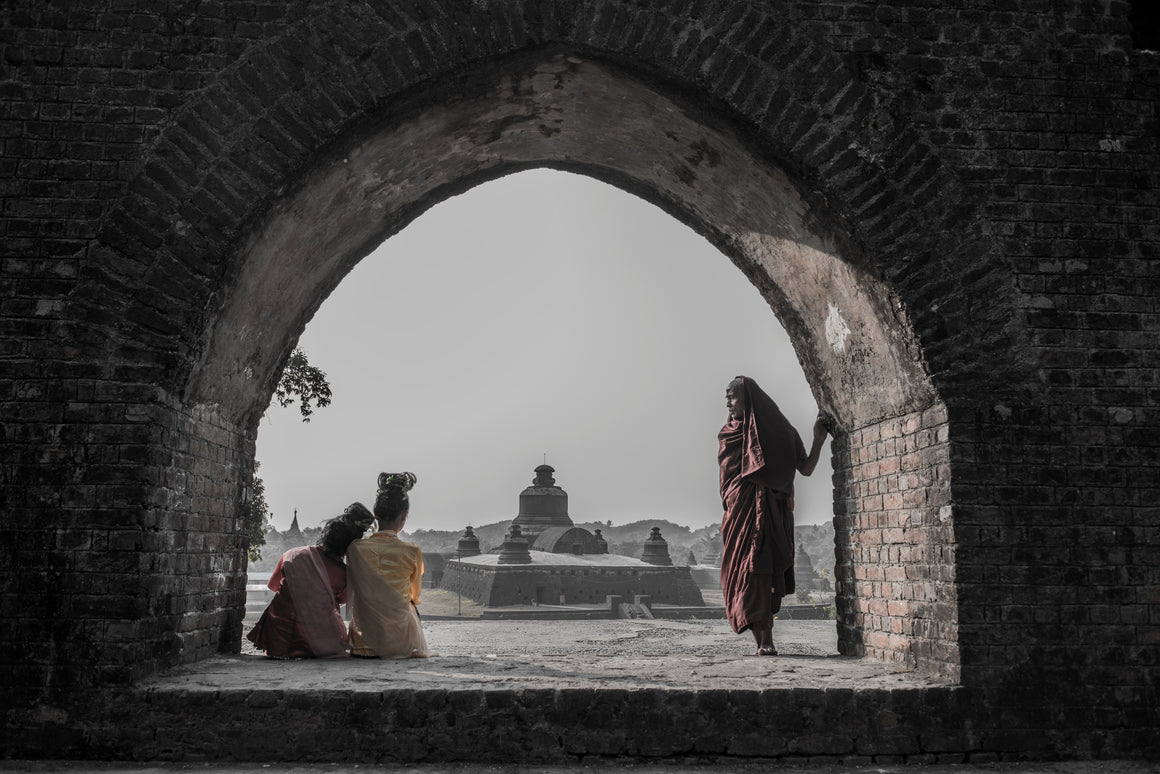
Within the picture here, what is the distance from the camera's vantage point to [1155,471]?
3926mm

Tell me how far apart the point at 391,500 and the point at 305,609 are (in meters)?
0.80

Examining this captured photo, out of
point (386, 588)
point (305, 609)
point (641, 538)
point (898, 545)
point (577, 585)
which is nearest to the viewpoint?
point (898, 545)

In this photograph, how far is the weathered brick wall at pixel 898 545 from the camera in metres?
3.95

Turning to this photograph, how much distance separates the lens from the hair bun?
5.26 m

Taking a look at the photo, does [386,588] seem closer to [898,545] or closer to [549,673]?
[549,673]

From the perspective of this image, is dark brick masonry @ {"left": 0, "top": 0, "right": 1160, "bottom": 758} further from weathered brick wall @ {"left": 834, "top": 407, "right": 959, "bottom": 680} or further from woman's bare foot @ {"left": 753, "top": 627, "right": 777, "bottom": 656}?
woman's bare foot @ {"left": 753, "top": 627, "right": 777, "bottom": 656}

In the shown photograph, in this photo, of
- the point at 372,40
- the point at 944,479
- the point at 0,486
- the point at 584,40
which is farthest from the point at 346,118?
the point at 944,479

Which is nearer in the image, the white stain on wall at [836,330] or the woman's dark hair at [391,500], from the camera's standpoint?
the white stain on wall at [836,330]

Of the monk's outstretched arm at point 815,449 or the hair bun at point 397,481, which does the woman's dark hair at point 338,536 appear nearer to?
the hair bun at point 397,481

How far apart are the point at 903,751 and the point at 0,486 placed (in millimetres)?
4180

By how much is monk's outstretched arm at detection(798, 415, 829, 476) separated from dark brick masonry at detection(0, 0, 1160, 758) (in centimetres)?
67

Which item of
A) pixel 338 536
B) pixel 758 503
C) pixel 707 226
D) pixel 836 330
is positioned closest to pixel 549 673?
pixel 758 503

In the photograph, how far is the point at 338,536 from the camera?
5223mm

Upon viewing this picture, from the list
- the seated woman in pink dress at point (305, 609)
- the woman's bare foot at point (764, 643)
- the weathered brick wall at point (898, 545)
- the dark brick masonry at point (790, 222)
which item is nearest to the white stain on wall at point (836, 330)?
the dark brick masonry at point (790, 222)
